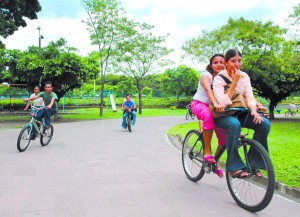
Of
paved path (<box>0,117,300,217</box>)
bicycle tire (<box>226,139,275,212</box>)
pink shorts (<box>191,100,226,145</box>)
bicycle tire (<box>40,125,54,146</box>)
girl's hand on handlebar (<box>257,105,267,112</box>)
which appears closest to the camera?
bicycle tire (<box>226,139,275,212</box>)

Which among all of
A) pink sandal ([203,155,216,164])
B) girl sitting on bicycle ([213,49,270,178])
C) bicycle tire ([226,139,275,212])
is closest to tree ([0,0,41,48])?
pink sandal ([203,155,216,164])

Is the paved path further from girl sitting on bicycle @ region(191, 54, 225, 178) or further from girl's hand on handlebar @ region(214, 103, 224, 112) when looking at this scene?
girl's hand on handlebar @ region(214, 103, 224, 112)

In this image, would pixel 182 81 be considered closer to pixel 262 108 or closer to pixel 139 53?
pixel 139 53

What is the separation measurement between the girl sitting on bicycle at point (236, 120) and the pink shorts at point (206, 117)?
0.61 ft

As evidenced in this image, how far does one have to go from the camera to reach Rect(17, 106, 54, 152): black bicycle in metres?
8.84

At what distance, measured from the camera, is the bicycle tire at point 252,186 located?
13.0ft

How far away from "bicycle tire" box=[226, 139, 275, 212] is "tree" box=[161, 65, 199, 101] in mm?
44540

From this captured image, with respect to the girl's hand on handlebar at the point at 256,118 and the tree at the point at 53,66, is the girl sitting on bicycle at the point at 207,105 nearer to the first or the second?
the girl's hand on handlebar at the point at 256,118

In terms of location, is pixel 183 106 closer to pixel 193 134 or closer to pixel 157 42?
pixel 157 42

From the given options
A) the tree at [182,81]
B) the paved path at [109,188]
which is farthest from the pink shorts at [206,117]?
the tree at [182,81]

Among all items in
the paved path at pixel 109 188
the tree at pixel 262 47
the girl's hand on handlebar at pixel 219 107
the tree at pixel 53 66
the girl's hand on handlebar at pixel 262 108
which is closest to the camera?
the paved path at pixel 109 188

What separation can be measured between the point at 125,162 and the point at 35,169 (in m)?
1.86

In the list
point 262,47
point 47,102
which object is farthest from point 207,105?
point 262,47

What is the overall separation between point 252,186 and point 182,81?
45872 millimetres
